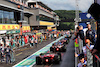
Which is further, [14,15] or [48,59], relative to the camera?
[14,15]

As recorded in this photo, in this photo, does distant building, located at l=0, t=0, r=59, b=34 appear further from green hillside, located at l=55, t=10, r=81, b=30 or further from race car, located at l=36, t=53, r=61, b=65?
green hillside, located at l=55, t=10, r=81, b=30

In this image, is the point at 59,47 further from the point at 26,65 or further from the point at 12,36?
the point at 12,36

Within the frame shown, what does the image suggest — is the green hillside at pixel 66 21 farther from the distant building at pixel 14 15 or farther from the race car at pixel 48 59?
the race car at pixel 48 59

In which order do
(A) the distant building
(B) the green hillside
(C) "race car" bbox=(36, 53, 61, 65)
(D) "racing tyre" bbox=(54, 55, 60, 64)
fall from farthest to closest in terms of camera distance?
(B) the green hillside
(A) the distant building
(D) "racing tyre" bbox=(54, 55, 60, 64)
(C) "race car" bbox=(36, 53, 61, 65)

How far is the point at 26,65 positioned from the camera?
598 inches

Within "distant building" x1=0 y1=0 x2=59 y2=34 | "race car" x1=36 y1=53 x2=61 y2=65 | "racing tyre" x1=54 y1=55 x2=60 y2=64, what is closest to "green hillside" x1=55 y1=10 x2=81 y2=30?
"distant building" x1=0 y1=0 x2=59 y2=34

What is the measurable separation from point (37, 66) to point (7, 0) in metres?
23.4

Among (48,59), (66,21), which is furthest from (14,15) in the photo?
(66,21)

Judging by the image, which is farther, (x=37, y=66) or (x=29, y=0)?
(x=29, y=0)

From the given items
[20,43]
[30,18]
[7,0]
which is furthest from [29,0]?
[20,43]

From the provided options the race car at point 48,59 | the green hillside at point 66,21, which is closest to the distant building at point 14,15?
the race car at point 48,59

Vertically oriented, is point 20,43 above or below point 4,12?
below

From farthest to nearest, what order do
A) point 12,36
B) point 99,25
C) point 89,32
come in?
1. point 12,36
2. point 89,32
3. point 99,25

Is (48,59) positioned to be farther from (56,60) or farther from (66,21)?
(66,21)
